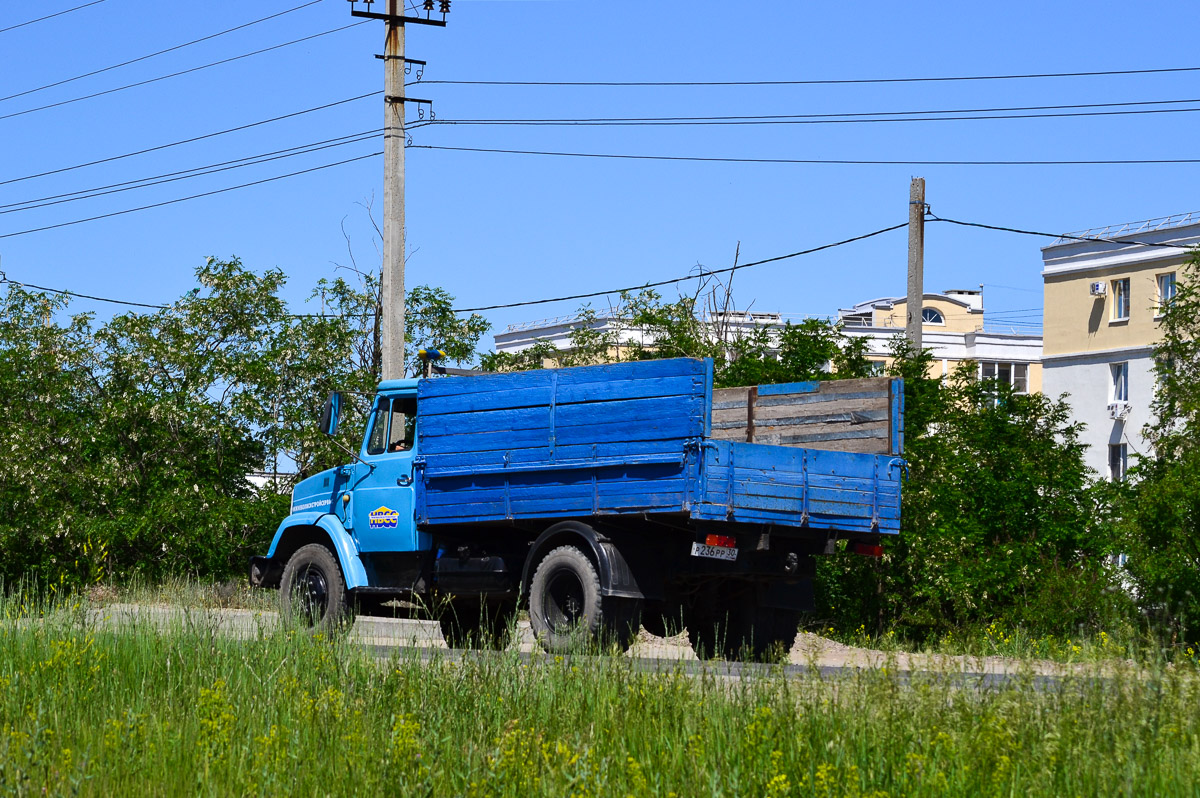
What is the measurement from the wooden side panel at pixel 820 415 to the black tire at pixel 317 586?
4181mm

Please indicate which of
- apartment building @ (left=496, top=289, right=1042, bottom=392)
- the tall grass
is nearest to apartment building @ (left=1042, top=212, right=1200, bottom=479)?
apartment building @ (left=496, top=289, right=1042, bottom=392)

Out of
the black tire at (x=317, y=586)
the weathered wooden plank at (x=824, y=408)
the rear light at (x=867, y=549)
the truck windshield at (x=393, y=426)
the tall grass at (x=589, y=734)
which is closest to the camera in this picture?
the tall grass at (x=589, y=734)

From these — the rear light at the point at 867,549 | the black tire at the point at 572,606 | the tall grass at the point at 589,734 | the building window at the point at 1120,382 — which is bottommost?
the tall grass at the point at 589,734

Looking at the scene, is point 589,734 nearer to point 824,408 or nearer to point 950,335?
point 824,408

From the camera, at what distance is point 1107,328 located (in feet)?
200

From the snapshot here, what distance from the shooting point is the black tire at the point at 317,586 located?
1427cm

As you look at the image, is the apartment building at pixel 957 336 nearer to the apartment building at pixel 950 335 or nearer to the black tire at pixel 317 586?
the apartment building at pixel 950 335

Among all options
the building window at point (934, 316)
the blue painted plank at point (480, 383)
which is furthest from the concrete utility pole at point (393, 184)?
the building window at point (934, 316)

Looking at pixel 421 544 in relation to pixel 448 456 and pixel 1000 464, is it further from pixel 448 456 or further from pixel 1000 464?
pixel 1000 464

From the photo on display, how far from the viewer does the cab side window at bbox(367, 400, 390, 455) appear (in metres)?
14.5

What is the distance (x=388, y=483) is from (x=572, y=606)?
2.74 meters

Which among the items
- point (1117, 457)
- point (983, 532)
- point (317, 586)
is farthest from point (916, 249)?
point (1117, 457)

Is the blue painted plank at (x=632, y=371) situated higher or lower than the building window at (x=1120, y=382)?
lower

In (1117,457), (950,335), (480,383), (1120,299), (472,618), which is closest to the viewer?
(480,383)
